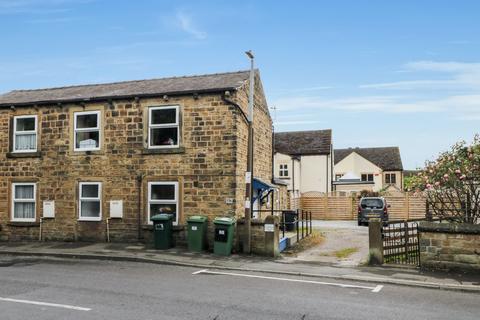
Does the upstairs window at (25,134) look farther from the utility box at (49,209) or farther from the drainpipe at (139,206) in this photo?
the drainpipe at (139,206)

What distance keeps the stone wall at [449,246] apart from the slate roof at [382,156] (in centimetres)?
4652

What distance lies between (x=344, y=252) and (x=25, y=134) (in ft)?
42.3

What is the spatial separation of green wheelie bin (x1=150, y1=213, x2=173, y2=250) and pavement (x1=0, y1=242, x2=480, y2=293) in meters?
0.32

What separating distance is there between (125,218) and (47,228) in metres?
3.32

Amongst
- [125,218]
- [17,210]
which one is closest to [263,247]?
[125,218]

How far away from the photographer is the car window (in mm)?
29156

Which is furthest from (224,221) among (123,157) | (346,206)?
(346,206)

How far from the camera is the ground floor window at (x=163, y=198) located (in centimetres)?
1686

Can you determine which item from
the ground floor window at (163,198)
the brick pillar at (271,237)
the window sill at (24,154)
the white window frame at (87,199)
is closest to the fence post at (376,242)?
the brick pillar at (271,237)

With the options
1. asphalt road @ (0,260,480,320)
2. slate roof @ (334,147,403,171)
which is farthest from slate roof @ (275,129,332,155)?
asphalt road @ (0,260,480,320)

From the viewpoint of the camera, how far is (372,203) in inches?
1153

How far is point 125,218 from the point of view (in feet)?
56.7

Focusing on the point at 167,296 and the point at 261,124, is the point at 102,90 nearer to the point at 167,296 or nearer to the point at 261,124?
the point at 261,124

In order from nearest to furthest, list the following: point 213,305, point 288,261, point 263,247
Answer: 1. point 213,305
2. point 288,261
3. point 263,247
